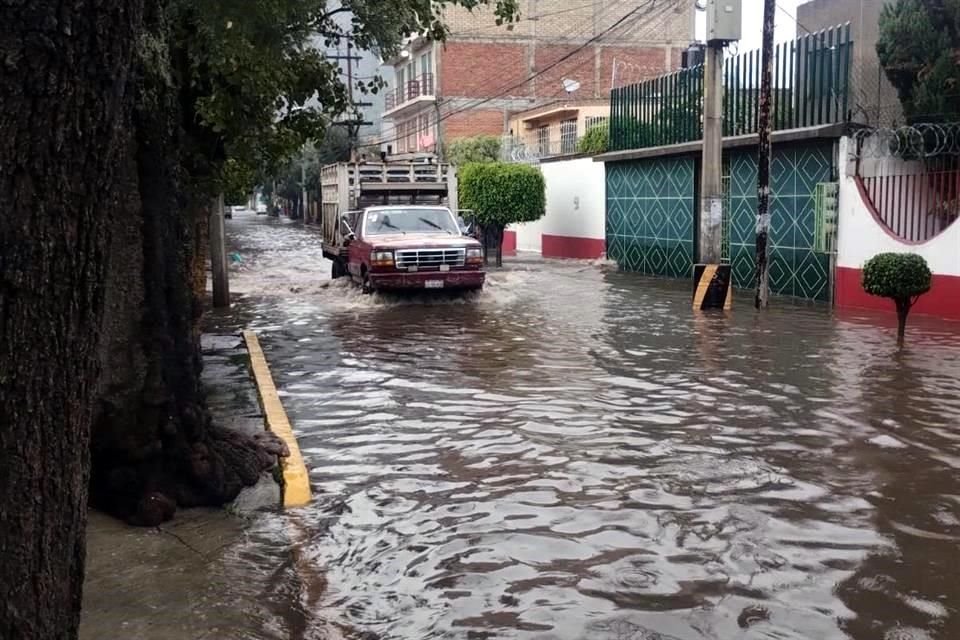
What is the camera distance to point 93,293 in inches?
95.9

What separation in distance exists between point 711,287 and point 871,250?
8.35 ft

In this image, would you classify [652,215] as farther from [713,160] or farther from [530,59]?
[530,59]

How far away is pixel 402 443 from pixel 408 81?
51484mm

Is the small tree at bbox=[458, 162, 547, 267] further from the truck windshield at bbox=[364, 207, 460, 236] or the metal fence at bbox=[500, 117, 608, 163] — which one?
the truck windshield at bbox=[364, 207, 460, 236]

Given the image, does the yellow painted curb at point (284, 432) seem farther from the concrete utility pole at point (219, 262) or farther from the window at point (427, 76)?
the window at point (427, 76)

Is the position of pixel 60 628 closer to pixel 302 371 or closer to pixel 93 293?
pixel 93 293

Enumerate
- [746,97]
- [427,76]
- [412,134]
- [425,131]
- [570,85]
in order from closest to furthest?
[746,97], [570,85], [427,76], [425,131], [412,134]

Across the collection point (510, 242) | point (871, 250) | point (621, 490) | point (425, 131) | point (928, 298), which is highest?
point (425, 131)

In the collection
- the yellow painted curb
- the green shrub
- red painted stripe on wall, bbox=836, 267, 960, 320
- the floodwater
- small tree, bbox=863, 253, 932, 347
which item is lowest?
the floodwater

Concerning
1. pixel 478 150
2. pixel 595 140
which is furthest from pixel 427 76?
pixel 595 140

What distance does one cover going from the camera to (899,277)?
12.3 m

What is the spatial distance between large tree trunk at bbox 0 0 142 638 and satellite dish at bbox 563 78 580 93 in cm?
5325

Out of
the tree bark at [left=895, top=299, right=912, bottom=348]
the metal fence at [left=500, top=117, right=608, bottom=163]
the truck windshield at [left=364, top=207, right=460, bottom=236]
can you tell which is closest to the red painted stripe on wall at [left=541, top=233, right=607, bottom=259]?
the metal fence at [left=500, top=117, right=608, bottom=163]

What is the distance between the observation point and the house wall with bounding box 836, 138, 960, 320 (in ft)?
48.3
